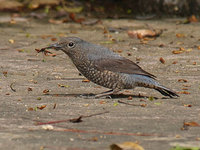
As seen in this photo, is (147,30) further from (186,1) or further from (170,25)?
(186,1)

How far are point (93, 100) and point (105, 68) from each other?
1.18ft

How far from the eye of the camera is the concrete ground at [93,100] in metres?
3.92

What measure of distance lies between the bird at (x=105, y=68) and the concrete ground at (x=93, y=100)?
6.0 inches

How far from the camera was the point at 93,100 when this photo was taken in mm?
5445

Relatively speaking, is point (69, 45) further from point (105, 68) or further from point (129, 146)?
point (129, 146)

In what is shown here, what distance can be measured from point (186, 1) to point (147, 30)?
6.95 feet

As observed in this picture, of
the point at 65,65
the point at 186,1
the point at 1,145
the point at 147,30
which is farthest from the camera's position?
the point at 186,1

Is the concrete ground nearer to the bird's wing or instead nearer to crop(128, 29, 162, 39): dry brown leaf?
crop(128, 29, 162, 39): dry brown leaf

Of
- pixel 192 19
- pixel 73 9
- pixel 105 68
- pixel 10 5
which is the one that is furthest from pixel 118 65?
pixel 10 5

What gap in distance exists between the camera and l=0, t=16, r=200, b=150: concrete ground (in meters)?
3.92

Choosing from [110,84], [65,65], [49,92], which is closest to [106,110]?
[110,84]

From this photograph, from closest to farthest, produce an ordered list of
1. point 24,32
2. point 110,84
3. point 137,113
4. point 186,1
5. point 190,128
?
point 190,128
point 137,113
point 110,84
point 24,32
point 186,1

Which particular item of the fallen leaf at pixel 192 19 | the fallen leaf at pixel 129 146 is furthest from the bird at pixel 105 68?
the fallen leaf at pixel 192 19

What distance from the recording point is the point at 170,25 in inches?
419
